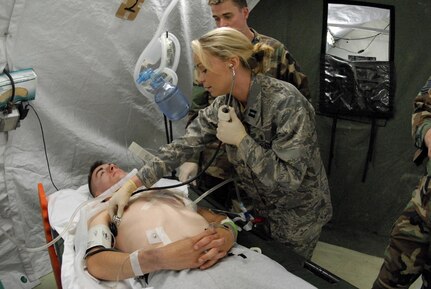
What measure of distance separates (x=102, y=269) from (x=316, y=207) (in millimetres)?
916

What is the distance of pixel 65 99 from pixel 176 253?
1267mm

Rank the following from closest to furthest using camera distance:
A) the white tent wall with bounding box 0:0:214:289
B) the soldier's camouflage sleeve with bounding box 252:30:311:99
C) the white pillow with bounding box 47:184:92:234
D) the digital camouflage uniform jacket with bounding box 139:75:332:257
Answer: the digital camouflage uniform jacket with bounding box 139:75:332:257
the white pillow with bounding box 47:184:92:234
the white tent wall with bounding box 0:0:214:289
the soldier's camouflage sleeve with bounding box 252:30:311:99

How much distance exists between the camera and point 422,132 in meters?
1.47

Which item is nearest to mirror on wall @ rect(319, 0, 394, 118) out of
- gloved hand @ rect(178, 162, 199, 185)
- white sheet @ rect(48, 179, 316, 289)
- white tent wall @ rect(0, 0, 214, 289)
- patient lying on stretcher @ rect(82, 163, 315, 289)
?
white tent wall @ rect(0, 0, 214, 289)

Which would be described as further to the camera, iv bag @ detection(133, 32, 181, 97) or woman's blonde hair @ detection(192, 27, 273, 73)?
iv bag @ detection(133, 32, 181, 97)

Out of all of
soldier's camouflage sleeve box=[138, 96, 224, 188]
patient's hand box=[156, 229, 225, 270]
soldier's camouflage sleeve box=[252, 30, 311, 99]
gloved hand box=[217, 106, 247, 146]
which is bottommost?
patient's hand box=[156, 229, 225, 270]

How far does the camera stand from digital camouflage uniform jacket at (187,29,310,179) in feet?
7.14

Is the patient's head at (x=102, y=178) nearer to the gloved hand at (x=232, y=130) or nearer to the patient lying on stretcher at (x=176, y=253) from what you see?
the patient lying on stretcher at (x=176, y=253)

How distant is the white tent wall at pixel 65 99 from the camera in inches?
80.8

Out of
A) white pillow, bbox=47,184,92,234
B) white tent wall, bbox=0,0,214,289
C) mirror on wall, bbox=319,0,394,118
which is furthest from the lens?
mirror on wall, bbox=319,0,394,118

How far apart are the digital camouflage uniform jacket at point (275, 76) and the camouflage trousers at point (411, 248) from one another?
0.90 metres

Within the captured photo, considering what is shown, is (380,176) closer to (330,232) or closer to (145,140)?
(330,232)

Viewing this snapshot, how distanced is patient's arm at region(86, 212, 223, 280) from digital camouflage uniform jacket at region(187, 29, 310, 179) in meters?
0.78

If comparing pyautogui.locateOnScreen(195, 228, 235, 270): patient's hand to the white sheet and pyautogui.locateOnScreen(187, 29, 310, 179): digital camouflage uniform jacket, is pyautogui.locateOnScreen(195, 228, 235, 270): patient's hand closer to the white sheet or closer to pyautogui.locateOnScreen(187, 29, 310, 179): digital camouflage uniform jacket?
the white sheet
